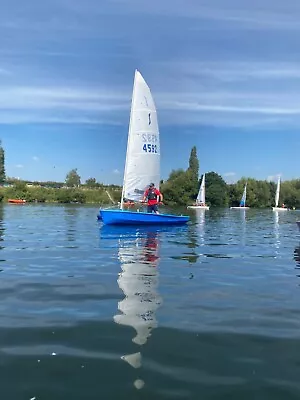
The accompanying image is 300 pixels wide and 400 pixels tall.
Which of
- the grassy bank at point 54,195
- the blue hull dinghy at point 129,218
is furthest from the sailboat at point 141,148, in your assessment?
the grassy bank at point 54,195

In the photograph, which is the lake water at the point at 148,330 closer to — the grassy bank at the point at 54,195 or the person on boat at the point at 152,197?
the person on boat at the point at 152,197

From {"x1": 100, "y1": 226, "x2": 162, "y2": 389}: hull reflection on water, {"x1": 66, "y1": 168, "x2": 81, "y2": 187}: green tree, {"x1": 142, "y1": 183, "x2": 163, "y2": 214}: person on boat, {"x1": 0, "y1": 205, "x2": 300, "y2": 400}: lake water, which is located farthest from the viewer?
{"x1": 66, "y1": 168, "x2": 81, "y2": 187}: green tree

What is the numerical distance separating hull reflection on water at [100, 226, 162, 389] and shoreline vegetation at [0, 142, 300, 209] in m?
82.6

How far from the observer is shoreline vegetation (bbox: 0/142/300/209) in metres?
108

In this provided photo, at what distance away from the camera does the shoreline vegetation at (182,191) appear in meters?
108

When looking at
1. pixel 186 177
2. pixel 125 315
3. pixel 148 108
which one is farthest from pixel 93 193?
pixel 125 315

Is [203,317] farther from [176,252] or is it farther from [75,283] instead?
[176,252]

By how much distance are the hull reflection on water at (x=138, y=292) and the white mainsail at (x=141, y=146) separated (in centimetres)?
1422

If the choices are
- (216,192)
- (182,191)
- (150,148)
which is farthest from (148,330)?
(216,192)

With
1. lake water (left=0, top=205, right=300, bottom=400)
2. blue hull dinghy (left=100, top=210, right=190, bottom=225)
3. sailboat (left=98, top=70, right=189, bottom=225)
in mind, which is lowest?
lake water (left=0, top=205, right=300, bottom=400)

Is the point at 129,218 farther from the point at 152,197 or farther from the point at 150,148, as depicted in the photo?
the point at 150,148

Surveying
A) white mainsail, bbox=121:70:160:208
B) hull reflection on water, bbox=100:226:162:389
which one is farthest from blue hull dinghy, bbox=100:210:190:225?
hull reflection on water, bbox=100:226:162:389

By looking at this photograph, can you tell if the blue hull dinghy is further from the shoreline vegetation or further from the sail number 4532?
the shoreline vegetation

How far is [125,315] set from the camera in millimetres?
8328
